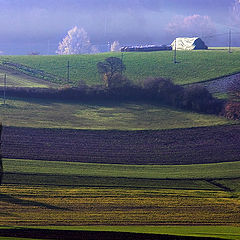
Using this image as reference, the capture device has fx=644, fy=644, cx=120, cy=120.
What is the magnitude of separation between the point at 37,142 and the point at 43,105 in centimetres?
1455

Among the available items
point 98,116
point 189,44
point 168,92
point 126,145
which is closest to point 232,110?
point 168,92

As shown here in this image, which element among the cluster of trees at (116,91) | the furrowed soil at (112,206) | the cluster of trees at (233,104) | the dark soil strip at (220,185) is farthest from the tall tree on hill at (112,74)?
the furrowed soil at (112,206)

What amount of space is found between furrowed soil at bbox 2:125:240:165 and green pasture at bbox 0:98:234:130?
7.13 feet

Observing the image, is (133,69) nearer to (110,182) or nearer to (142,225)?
(110,182)

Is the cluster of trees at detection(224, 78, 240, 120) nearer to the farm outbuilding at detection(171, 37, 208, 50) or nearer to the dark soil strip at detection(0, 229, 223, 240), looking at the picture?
the dark soil strip at detection(0, 229, 223, 240)

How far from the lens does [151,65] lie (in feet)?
271

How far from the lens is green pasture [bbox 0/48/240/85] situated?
76938 millimetres

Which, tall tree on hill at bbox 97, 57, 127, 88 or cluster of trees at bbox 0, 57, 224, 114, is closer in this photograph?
cluster of trees at bbox 0, 57, 224, 114

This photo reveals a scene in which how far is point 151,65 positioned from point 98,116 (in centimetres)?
2496

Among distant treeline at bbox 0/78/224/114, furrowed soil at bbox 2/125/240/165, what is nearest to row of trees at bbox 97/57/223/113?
distant treeline at bbox 0/78/224/114

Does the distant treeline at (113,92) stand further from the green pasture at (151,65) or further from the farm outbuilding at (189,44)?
the farm outbuilding at (189,44)

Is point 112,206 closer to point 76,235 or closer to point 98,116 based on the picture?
point 76,235

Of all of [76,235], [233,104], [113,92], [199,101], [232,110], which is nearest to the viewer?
[76,235]

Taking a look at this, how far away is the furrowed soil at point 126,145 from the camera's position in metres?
45.9
